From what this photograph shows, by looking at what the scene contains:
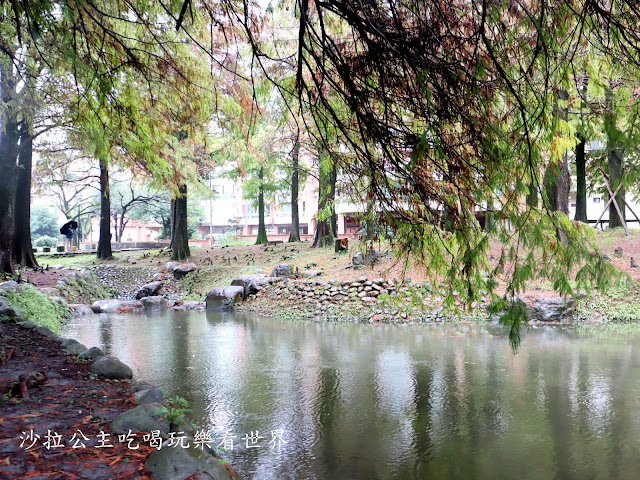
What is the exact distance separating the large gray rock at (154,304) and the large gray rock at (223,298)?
1.59 m

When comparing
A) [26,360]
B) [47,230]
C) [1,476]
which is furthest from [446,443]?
[47,230]

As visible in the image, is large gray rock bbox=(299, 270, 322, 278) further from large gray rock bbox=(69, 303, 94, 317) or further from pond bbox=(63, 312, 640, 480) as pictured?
large gray rock bbox=(69, 303, 94, 317)

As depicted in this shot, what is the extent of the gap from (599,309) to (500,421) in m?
8.24

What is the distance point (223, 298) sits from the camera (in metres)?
14.2

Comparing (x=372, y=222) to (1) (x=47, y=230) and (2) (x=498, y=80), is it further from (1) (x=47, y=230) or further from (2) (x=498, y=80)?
(1) (x=47, y=230)

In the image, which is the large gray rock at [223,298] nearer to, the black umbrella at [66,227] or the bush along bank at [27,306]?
the bush along bank at [27,306]

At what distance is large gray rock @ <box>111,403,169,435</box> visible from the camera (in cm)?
307

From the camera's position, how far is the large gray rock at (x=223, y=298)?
14.1 m

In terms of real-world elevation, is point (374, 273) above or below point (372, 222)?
below

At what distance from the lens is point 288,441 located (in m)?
4.07

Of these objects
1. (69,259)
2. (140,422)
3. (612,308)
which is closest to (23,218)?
(69,259)

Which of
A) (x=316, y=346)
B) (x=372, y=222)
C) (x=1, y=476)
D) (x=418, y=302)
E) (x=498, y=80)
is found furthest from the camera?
(x=316, y=346)

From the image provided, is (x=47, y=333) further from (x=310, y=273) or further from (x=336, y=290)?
(x=310, y=273)

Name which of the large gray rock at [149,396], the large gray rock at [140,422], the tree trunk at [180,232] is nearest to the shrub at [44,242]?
the tree trunk at [180,232]
